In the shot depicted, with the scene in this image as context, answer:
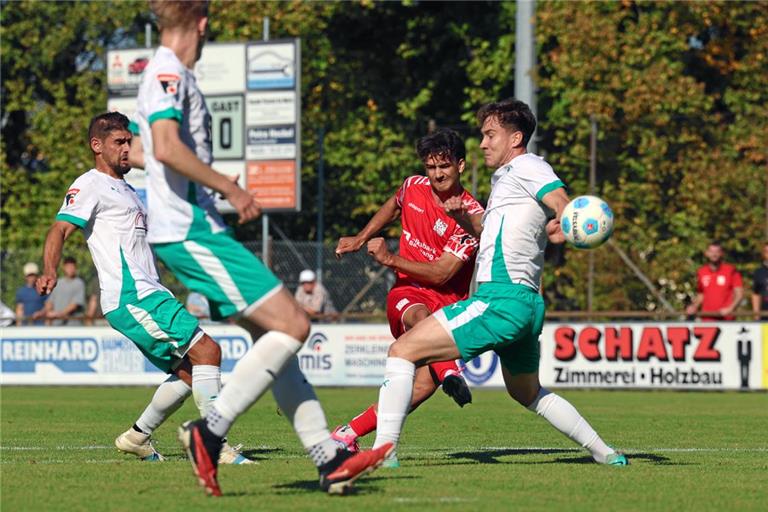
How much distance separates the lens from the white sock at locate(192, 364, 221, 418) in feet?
29.7

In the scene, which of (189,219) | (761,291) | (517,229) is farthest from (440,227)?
(761,291)

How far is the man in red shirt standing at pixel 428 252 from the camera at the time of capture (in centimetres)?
947

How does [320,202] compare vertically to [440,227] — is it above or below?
below

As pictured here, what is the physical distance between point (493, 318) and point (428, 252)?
73.4 inches

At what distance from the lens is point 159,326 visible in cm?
921

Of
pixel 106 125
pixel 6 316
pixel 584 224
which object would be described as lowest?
pixel 6 316

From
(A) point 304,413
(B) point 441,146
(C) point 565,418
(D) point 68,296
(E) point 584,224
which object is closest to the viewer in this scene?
(A) point 304,413

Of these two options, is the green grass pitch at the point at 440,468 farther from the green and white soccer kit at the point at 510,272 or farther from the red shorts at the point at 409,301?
the red shorts at the point at 409,301

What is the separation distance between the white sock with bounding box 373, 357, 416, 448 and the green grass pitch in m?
0.24

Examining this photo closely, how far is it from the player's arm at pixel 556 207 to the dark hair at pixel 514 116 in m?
0.69

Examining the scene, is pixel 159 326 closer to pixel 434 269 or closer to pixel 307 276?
pixel 434 269

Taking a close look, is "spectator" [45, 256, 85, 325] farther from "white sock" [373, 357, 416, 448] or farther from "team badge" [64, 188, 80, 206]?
"white sock" [373, 357, 416, 448]

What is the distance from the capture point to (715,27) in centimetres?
3195

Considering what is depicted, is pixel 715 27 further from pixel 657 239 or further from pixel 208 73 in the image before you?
pixel 208 73
